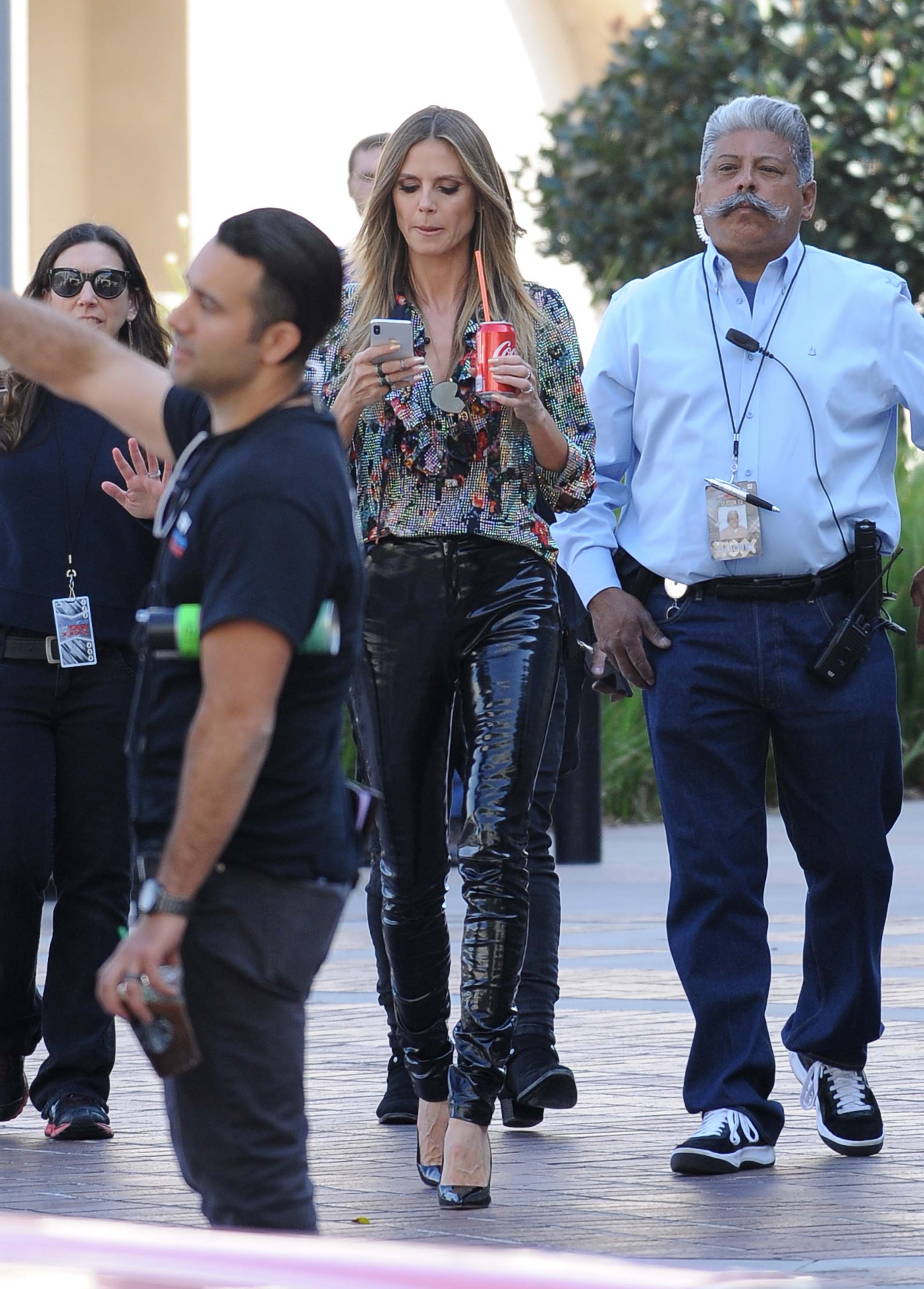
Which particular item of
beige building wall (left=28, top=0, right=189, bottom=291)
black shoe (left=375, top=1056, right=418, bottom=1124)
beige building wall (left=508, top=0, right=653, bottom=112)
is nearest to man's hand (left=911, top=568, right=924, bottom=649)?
black shoe (left=375, top=1056, right=418, bottom=1124)

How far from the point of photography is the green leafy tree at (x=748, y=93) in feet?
53.0

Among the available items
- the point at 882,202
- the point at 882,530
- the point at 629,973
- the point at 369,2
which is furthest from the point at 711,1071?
the point at 369,2

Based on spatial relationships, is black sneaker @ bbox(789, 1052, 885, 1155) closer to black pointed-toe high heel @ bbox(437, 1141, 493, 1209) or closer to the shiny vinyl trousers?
the shiny vinyl trousers

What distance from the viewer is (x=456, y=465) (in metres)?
4.65

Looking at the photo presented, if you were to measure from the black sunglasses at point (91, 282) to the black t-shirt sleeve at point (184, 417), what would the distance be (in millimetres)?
2284

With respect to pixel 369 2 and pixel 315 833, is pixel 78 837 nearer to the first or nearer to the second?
pixel 315 833

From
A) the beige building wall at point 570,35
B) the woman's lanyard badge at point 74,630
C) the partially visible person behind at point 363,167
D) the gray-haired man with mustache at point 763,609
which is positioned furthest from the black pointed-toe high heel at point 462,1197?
the beige building wall at point 570,35

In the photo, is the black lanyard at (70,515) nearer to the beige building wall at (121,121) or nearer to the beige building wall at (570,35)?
the beige building wall at (121,121)

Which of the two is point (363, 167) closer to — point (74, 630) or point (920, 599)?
point (74, 630)

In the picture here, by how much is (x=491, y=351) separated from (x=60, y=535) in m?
1.29

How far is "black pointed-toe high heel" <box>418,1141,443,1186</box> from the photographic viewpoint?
182 inches

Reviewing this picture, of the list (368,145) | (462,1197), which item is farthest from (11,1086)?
(368,145)

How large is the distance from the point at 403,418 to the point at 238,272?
5.47ft

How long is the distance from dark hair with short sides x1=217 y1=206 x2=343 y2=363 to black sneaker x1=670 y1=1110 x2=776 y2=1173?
2317 millimetres
